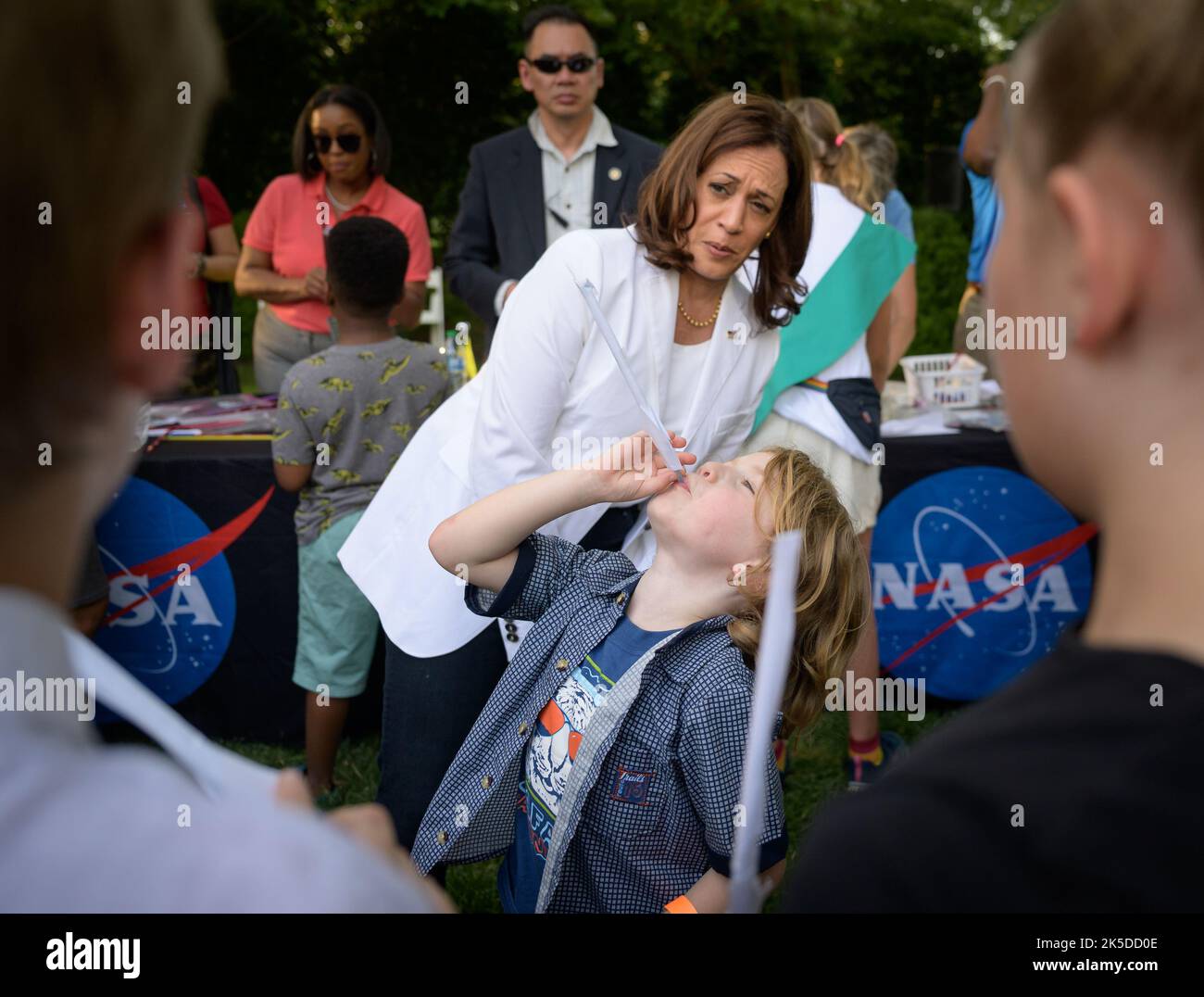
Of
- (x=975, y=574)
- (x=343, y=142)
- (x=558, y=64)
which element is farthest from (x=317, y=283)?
(x=975, y=574)

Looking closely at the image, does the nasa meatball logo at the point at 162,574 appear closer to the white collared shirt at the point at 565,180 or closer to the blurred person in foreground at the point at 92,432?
the white collared shirt at the point at 565,180

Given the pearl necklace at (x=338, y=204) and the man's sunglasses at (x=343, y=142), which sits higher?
the man's sunglasses at (x=343, y=142)

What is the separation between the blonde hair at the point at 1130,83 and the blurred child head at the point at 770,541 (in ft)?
4.21

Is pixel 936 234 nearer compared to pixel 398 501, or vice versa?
pixel 398 501

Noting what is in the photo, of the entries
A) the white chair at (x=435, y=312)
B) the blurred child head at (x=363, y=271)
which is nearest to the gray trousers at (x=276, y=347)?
the blurred child head at (x=363, y=271)

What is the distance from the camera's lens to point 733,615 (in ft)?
6.25

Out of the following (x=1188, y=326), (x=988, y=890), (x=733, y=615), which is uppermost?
(x=1188, y=326)

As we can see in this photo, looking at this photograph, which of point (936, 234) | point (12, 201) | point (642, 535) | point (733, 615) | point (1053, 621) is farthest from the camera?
point (936, 234)

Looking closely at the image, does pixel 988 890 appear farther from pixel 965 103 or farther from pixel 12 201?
pixel 965 103

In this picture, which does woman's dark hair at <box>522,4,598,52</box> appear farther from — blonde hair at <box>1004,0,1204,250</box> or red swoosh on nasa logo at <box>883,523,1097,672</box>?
blonde hair at <box>1004,0,1204,250</box>

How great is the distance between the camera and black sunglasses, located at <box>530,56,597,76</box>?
13.2ft

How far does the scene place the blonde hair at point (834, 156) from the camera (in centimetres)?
413
